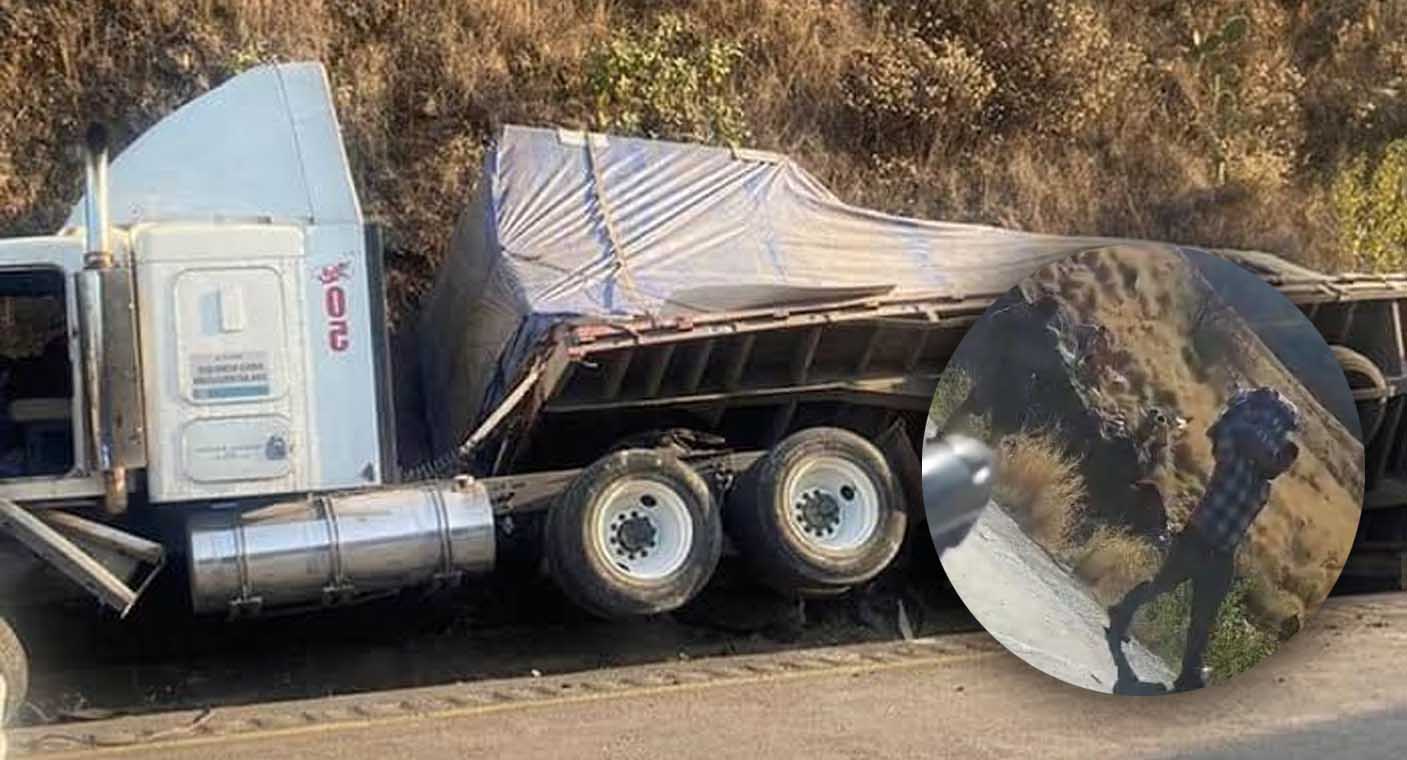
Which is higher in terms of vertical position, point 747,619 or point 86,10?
point 86,10

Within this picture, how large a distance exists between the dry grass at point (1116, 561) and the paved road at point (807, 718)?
6.75 feet

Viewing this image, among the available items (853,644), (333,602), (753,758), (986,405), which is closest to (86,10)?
(333,602)

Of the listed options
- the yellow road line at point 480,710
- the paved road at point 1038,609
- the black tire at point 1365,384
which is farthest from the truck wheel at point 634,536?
the paved road at point 1038,609

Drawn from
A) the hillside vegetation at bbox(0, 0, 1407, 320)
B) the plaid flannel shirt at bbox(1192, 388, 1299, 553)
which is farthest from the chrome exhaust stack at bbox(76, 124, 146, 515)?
the plaid flannel shirt at bbox(1192, 388, 1299, 553)

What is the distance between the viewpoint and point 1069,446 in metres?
2.99

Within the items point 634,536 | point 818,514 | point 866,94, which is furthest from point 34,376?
point 866,94

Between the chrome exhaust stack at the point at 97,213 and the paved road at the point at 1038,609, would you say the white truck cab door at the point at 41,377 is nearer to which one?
the chrome exhaust stack at the point at 97,213

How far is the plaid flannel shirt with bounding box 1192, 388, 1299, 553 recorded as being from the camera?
2809 mm

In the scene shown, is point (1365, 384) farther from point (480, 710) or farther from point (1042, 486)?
point (480, 710)

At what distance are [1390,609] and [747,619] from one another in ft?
11.4

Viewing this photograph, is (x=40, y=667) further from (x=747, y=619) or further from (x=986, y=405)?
(x=986, y=405)

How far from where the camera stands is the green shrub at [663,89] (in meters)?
13.3

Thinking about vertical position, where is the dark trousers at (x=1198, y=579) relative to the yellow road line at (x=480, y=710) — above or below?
above

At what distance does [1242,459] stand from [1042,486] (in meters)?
0.37
